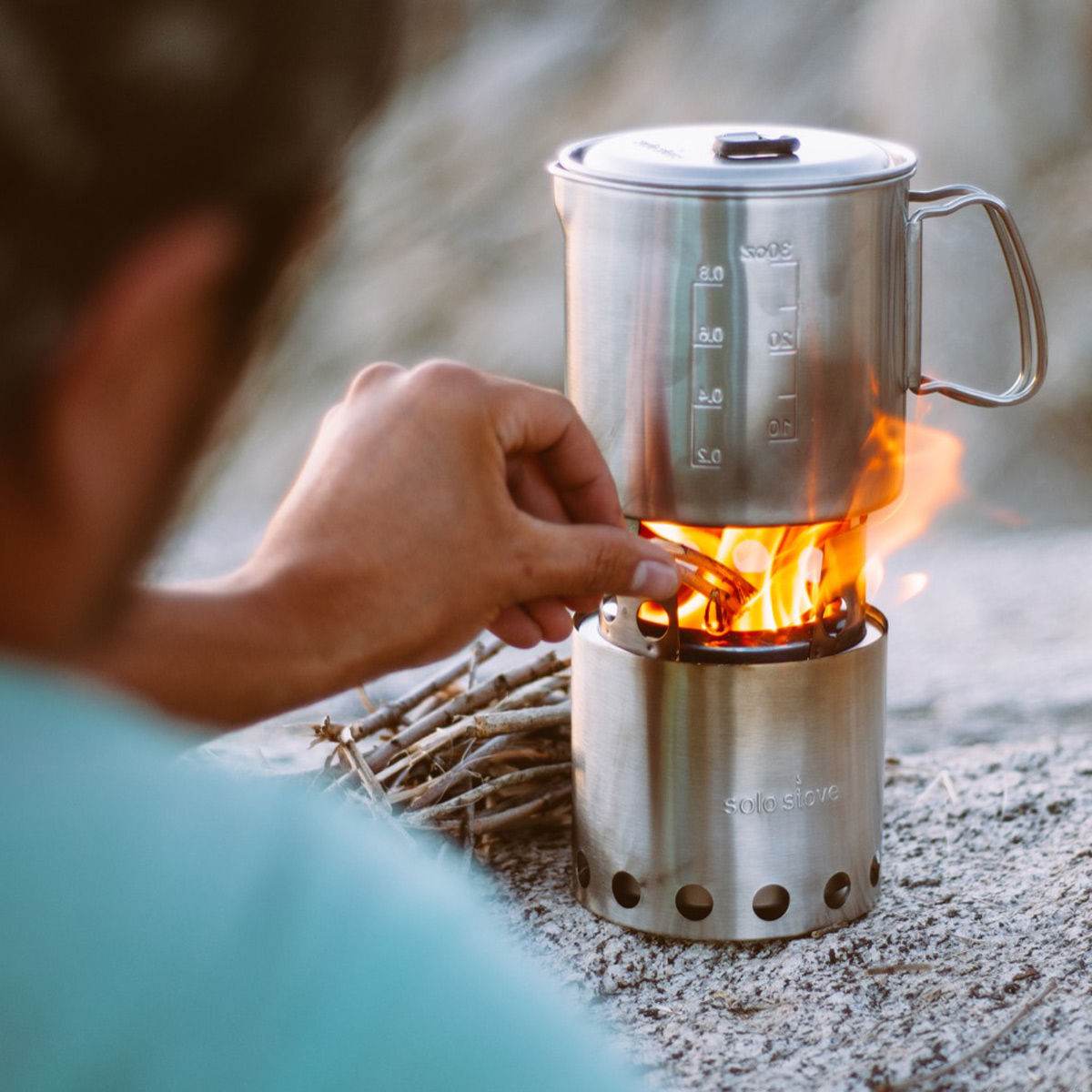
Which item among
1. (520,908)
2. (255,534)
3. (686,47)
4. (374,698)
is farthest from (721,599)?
(686,47)

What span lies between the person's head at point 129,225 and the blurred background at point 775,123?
372 centimetres

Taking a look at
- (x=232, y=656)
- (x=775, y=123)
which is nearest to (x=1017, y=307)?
(x=232, y=656)

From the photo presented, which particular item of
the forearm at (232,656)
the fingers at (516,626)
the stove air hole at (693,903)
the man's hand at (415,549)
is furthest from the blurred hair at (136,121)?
the stove air hole at (693,903)

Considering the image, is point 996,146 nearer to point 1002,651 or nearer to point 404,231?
point 404,231

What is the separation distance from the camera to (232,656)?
1.24 metres

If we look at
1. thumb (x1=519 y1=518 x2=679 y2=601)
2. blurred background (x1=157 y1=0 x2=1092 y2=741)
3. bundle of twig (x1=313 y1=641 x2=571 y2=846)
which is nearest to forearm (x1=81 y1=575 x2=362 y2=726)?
thumb (x1=519 y1=518 x2=679 y2=601)

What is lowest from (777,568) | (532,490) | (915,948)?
(915,948)

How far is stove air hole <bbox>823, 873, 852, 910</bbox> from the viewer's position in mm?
2289

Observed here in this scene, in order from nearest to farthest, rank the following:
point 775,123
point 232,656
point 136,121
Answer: point 136,121
point 232,656
point 775,123

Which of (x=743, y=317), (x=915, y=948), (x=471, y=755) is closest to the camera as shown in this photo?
(x=743, y=317)

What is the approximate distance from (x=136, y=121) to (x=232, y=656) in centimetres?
87

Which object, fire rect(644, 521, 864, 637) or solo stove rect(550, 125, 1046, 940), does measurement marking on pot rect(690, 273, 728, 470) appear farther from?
fire rect(644, 521, 864, 637)

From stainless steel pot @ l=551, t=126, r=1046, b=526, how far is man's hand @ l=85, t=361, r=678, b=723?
265mm

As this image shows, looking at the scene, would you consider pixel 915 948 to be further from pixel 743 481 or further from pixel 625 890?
pixel 743 481
